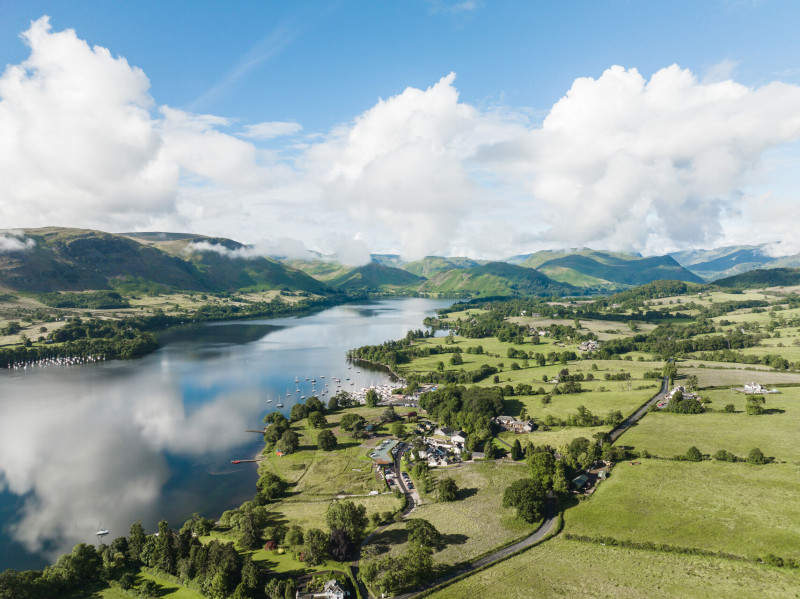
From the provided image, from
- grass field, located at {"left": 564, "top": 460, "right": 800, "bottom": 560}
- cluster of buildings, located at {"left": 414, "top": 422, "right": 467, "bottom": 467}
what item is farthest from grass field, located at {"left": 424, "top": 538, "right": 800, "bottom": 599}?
cluster of buildings, located at {"left": 414, "top": 422, "right": 467, "bottom": 467}

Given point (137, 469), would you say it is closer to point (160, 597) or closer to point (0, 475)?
point (0, 475)

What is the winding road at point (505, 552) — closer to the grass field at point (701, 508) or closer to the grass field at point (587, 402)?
the grass field at point (701, 508)

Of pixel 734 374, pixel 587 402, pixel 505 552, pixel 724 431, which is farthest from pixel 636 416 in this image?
pixel 505 552

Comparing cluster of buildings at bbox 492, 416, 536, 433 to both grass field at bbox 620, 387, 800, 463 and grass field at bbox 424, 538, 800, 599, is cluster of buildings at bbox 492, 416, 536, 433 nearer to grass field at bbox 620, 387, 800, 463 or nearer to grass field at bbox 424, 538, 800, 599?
grass field at bbox 620, 387, 800, 463

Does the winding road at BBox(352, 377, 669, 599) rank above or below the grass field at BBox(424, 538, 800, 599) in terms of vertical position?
below

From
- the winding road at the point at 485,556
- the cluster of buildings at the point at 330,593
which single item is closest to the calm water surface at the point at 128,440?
the winding road at the point at 485,556
